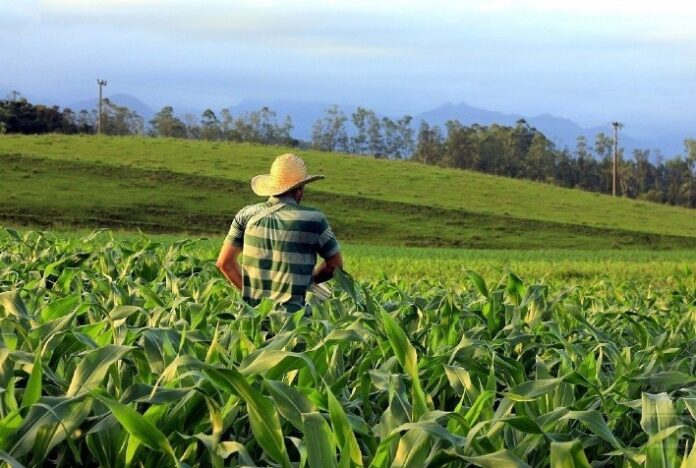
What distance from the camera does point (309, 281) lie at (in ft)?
21.5

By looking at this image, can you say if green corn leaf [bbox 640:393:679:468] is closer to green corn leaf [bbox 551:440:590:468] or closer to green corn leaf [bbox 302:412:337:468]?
green corn leaf [bbox 551:440:590:468]

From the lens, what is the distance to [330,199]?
198 ft

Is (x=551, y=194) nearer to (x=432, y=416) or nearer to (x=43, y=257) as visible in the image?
(x=43, y=257)

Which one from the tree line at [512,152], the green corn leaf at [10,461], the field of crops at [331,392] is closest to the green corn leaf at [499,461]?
the field of crops at [331,392]

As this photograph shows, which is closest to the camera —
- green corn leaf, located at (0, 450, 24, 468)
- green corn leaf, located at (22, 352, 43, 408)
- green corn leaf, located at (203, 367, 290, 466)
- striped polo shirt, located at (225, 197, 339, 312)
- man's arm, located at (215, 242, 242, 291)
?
green corn leaf, located at (0, 450, 24, 468)

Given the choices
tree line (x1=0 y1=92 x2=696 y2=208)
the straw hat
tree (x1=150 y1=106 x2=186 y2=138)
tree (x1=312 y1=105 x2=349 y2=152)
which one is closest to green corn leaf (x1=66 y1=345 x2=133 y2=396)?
the straw hat

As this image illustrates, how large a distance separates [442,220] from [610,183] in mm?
67706

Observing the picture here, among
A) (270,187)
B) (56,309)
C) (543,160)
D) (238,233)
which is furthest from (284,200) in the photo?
(543,160)

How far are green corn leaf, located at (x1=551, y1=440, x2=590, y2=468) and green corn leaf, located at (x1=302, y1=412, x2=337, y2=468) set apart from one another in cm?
40

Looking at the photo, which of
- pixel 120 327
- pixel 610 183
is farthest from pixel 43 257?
pixel 610 183

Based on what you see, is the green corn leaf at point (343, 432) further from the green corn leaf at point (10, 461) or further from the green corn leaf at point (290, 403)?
the green corn leaf at point (10, 461)

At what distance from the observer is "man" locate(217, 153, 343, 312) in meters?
6.46

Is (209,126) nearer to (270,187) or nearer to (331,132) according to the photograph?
(331,132)

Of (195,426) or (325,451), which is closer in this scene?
(325,451)
